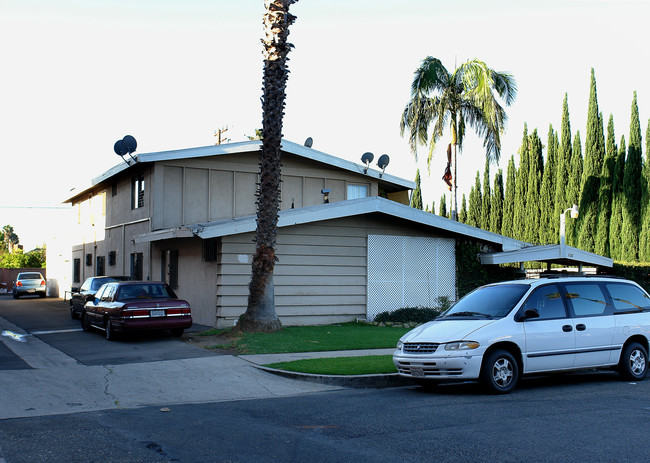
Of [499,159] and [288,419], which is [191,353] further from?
[499,159]

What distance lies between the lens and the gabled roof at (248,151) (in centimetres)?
2252

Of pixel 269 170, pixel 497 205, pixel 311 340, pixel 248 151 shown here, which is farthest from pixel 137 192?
pixel 497 205

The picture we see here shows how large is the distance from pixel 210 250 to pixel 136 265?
7.28 metres

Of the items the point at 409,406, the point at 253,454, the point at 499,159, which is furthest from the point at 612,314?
the point at 499,159

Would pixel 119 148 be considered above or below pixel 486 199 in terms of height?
below

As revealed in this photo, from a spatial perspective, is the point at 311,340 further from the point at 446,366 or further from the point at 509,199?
the point at 509,199

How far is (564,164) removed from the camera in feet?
139

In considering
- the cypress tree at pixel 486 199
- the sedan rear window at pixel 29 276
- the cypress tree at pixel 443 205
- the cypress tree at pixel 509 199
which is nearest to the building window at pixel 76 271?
the sedan rear window at pixel 29 276

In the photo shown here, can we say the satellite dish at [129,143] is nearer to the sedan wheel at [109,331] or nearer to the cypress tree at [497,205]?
the sedan wheel at [109,331]

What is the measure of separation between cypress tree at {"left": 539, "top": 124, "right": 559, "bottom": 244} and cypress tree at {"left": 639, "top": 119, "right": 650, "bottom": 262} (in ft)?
25.6

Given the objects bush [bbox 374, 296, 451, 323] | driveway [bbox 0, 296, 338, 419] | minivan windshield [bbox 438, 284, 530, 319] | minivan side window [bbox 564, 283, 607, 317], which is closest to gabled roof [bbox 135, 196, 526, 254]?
bush [bbox 374, 296, 451, 323]

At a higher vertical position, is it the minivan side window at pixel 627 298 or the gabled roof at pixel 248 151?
the gabled roof at pixel 248 151

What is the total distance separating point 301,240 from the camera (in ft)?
64.9

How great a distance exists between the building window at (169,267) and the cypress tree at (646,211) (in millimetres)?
26130
